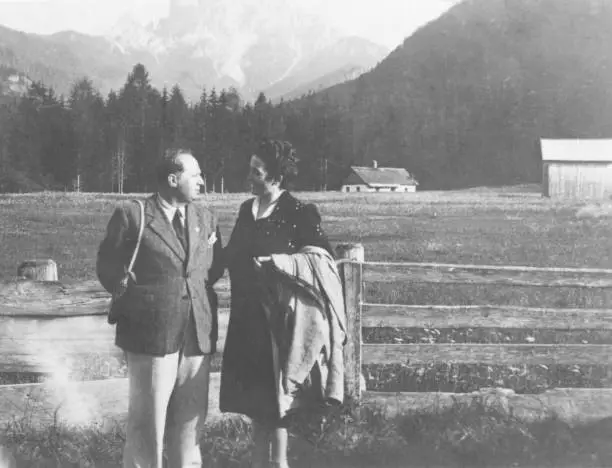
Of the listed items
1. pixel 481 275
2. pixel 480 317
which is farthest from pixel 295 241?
pixel 480 317

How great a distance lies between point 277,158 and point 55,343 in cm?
255

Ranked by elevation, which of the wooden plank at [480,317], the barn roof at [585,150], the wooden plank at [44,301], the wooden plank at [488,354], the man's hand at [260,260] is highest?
the barn roof at [585,150]

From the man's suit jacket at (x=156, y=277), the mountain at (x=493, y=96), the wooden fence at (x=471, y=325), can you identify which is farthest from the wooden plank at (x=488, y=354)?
the mountain at (x=493, y=96)

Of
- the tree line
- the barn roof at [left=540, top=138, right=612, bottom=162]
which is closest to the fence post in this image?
the tree line

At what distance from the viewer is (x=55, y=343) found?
4652 mm

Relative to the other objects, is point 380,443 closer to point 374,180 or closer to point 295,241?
point 295,241

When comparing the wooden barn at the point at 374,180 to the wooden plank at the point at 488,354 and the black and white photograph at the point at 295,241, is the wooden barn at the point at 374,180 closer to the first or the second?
the black and white photograph at the point at 295,241

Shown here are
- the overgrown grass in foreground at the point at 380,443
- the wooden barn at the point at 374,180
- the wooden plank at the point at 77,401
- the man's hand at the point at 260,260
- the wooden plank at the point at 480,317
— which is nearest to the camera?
the man's hand at the point at 260,260

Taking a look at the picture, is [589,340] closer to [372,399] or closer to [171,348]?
[372,399]

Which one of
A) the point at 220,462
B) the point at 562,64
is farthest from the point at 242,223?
the point at 562,64

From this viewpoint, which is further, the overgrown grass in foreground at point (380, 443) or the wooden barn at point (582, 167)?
the wooden barn at point (582, 167)

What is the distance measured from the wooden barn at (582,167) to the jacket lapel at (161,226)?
3.85 meters

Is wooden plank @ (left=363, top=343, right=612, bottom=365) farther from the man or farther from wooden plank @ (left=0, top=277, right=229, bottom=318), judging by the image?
wooden plank @ (left=0, top=277, right=229, bottom=318)

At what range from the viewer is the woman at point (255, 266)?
139 inches
